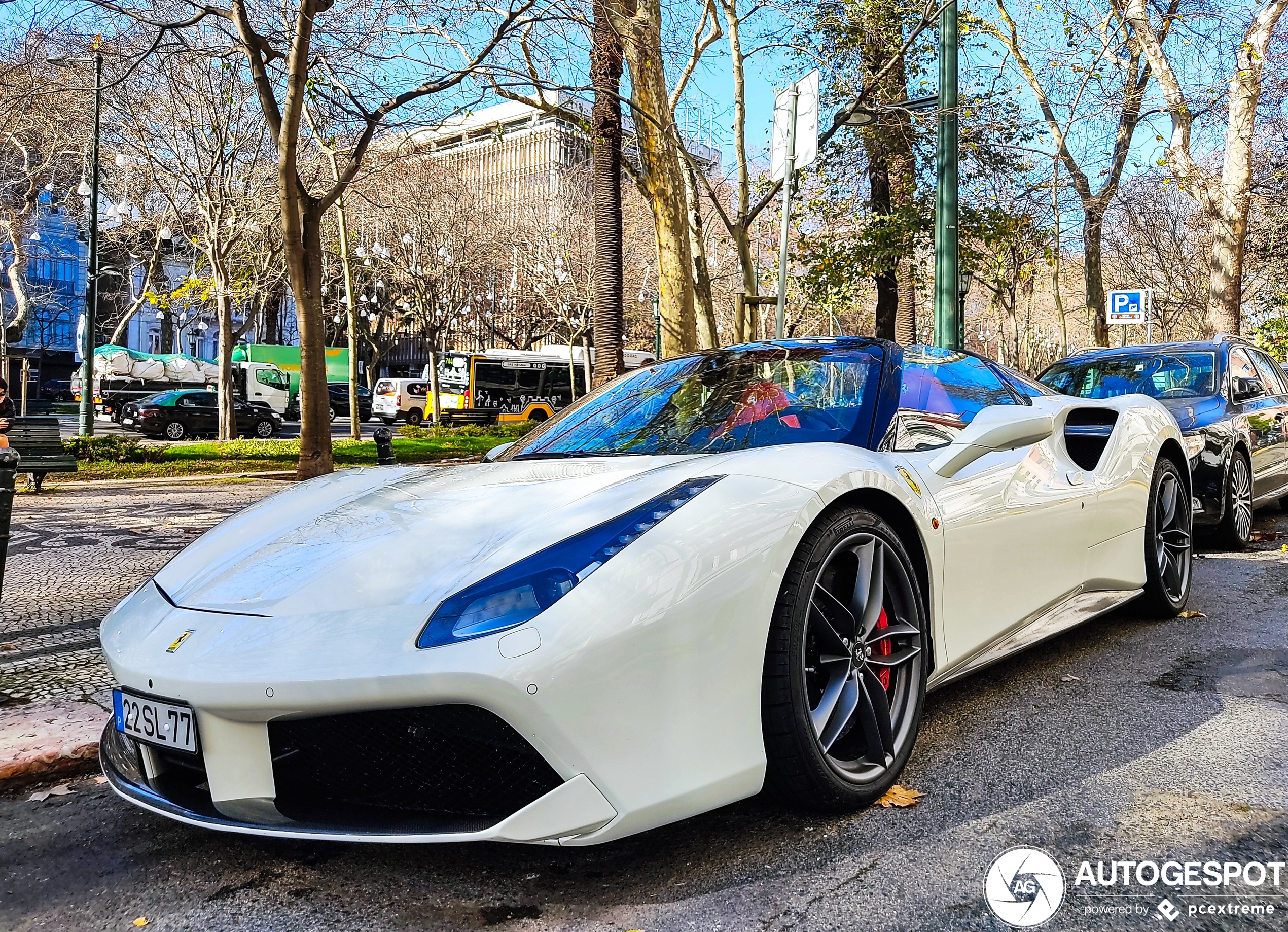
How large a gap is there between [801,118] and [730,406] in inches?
266

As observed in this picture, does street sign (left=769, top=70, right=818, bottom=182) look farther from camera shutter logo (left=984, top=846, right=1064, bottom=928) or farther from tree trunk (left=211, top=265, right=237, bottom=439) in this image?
tree trunk (left=211, top=265, right=237, bottom=439)

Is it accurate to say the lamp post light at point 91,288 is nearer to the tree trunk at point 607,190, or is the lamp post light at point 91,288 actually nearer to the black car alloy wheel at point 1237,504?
the tree trunk at point 607,190

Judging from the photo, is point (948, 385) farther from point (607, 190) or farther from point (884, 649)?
point (607, 190)

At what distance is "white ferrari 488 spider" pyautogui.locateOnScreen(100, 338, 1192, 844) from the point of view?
1999 millimetres

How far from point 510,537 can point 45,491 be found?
37.3ft

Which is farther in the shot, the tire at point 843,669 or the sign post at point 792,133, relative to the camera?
the sign post at point 792,133

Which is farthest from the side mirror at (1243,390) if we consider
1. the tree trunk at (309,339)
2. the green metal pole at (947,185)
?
the tree trunk at (309,339)

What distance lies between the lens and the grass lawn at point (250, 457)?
14.2 metres

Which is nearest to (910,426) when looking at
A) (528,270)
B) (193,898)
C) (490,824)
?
(490,824)

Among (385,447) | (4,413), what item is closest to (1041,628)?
(385,447)

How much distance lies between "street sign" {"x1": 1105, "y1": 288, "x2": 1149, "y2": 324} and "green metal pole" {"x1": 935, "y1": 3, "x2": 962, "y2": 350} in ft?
31.6

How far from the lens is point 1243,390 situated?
7418mm

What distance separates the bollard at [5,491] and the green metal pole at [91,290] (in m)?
16.8

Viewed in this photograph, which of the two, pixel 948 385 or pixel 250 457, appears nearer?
pixel 948 385
